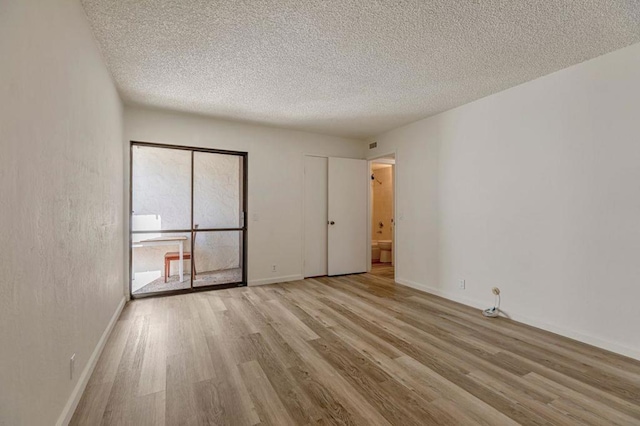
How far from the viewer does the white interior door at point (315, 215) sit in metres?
5.21

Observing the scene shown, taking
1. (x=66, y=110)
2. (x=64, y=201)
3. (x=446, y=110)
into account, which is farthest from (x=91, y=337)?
(x=446, y=110)

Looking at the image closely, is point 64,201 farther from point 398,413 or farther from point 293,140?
point 293,140

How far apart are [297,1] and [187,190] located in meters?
3.43

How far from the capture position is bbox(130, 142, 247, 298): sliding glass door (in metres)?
4.25

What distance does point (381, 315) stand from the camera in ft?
10.8

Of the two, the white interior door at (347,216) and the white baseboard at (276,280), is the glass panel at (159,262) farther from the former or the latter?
the white interior door at (347,216)

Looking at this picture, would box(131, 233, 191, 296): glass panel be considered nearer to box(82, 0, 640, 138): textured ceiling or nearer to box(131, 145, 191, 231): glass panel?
box(131, 145, 191, 231): glass panel

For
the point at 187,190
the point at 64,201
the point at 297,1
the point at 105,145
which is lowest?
the point at 64,201

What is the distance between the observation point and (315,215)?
5.30 meters

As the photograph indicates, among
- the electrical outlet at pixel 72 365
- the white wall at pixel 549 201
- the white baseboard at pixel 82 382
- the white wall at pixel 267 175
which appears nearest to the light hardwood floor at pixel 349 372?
the white baseboard at pixel 82 382

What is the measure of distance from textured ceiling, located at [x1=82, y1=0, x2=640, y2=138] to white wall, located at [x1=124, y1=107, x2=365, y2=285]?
2.16 feet

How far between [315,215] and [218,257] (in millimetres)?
1871

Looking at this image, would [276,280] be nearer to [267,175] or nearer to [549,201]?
[267,175]

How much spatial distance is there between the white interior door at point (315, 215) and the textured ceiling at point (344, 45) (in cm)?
170
